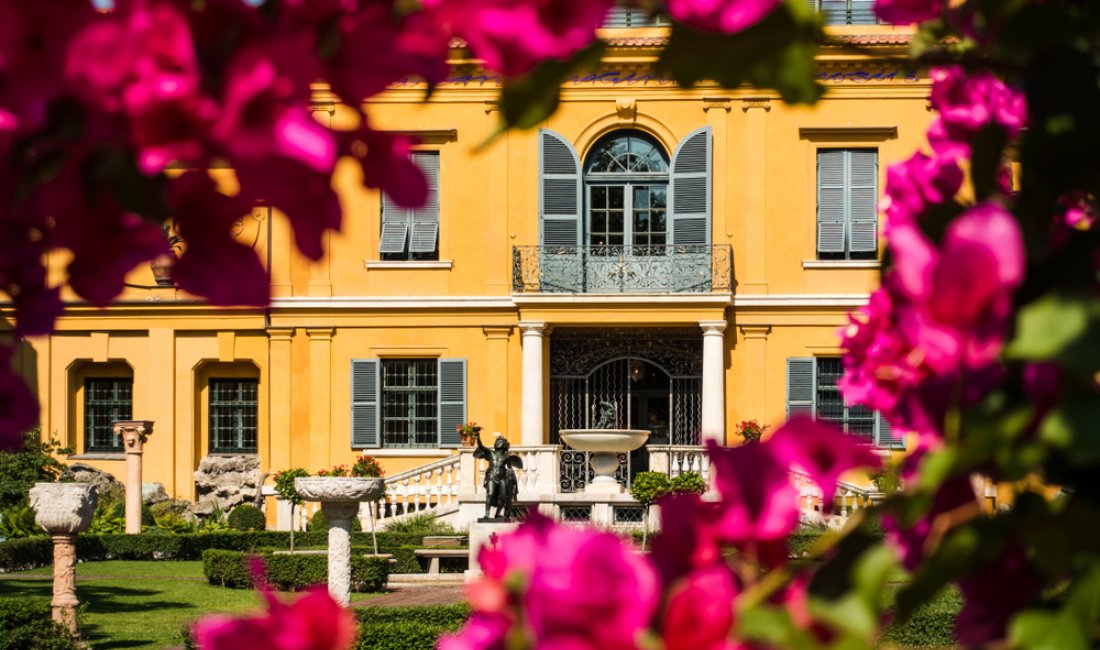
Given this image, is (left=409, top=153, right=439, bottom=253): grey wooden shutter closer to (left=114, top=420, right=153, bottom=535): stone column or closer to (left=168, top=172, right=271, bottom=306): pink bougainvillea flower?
(left=114, top=420, right=153, bottom=535): stone column

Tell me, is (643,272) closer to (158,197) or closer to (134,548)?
(134,548)

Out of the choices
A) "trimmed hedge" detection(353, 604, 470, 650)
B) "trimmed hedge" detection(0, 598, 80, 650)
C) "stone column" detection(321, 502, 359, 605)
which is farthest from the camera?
"stone column" detection(321, 502, 359, 605)

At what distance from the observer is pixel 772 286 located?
21.0 m

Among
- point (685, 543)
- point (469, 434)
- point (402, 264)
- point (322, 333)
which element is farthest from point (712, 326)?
point (685, 543)

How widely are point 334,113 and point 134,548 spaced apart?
6.84 meters

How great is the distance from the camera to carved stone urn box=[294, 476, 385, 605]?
1112cm

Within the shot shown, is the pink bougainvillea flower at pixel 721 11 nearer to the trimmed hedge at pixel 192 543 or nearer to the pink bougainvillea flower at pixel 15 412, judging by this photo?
the pink bougainvillea flower at pixel 15 412

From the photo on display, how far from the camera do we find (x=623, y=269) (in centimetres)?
2075

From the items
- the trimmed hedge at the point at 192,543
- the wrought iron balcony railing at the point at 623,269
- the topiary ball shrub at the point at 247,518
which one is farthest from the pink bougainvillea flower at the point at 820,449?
the wrought iron balcony railing at the point at 623,269

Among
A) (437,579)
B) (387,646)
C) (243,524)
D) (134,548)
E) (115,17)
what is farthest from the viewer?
(243,524)

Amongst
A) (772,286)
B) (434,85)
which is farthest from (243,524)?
(434,85)

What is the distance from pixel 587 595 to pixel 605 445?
17.5 metres

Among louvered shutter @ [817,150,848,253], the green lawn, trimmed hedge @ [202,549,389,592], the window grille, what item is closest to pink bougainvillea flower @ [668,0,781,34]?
the green lawn

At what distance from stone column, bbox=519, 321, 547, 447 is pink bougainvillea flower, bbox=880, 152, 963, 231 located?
19.1 metres
